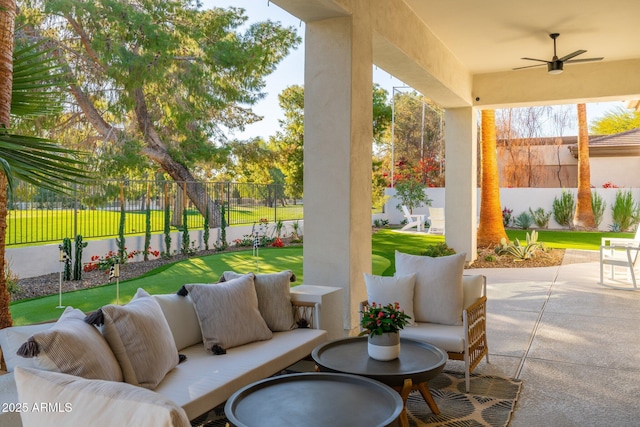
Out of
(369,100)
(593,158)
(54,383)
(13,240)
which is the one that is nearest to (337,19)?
(369,100)

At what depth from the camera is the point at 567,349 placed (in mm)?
4652

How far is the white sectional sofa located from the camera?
54.7 inches

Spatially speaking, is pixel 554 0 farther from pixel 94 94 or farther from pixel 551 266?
pixel 94 94

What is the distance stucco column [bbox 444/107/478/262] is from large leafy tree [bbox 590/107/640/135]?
23.0 m

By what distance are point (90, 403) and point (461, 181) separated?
31.3ft

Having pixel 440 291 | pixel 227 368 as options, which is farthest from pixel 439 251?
pixel 227 368

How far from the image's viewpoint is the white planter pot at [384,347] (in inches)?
124

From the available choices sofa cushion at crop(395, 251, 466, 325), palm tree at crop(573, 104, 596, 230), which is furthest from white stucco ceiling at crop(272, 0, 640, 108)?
palm tree at crop(573, 104, 596, 230)

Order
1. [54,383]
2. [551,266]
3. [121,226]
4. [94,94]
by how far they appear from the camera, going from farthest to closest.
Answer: [94,94], [121,226], [551,266], [54,383]

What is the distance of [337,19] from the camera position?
486cm

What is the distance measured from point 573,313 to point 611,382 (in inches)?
95.1

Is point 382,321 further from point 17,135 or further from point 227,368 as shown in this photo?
point 17,135

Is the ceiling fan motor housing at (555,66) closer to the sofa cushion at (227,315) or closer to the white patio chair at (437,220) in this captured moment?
the sofa cushion at (227,315)

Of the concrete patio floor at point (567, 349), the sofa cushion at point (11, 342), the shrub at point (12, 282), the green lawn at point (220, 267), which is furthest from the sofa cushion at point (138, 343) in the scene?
the shrub at point (12, 282)
